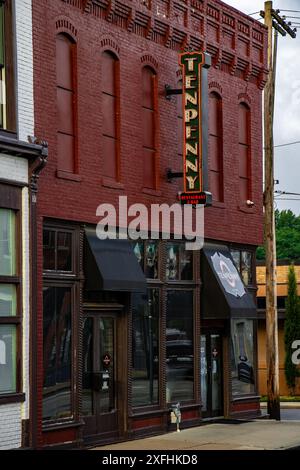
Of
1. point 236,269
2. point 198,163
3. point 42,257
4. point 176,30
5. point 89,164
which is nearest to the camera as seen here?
point 42,257

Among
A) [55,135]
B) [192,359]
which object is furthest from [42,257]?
[192,359]

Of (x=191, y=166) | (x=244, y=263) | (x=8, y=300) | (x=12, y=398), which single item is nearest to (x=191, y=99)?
(x=191, y=166)

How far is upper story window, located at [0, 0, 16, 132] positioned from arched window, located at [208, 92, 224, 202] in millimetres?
8317

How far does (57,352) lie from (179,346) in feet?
16.5

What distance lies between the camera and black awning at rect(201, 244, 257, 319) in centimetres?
2539

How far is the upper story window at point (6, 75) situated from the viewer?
19.0 metres

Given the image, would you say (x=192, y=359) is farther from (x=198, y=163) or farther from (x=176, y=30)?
(x=176, y=30)

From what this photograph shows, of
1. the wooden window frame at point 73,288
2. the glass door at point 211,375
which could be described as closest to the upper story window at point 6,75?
the wooden window frame at point 73,288

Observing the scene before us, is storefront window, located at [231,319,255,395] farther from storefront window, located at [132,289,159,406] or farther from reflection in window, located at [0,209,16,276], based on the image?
reflection in window, located at [0,209,16,276]

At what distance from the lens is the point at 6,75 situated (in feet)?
62.3

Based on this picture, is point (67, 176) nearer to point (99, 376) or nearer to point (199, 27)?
point (99, 376)

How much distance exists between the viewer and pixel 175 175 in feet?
78.9
